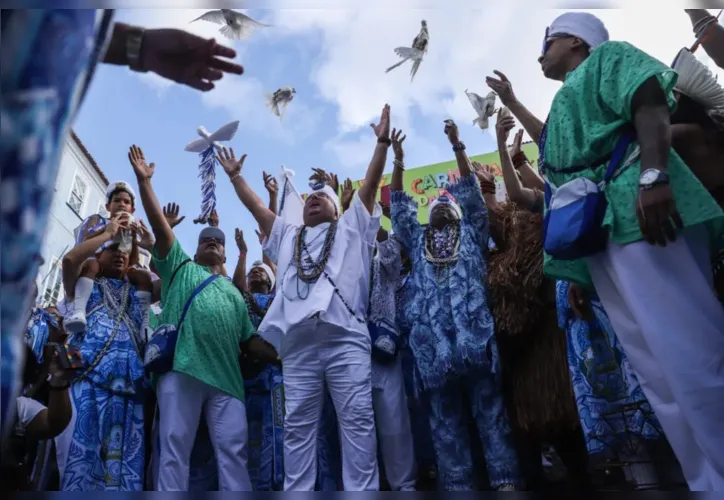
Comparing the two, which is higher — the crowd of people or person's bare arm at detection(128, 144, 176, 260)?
person's bare arm at detection(128, 144, 176, 260)

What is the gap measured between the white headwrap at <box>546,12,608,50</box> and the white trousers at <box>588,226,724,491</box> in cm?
104

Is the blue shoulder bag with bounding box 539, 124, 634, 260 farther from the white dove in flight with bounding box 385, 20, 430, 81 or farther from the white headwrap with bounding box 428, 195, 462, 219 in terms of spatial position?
the white dove in flight with bounding box 385, 20, 430, 81

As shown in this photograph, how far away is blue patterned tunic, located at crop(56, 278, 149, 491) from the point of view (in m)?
3.47

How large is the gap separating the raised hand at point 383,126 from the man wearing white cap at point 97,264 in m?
1.73

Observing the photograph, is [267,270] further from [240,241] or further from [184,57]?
[184,57]

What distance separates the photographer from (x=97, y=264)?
4098 mm

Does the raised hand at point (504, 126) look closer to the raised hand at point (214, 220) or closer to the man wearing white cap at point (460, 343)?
the man wearing white cap at point (460, 343)

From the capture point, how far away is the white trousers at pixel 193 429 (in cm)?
360

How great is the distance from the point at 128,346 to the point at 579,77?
2941 mm

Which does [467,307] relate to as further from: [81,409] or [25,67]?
[25,67]

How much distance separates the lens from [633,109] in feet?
7.06

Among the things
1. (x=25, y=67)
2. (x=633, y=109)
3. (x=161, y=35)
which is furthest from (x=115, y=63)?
(x=633, y=109)

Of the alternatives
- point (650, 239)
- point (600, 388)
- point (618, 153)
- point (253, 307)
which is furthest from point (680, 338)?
point (253, 307)

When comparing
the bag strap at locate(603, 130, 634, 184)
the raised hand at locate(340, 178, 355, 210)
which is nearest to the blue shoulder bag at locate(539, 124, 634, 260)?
the bag strap at locate(603, 130, 634, 184)
